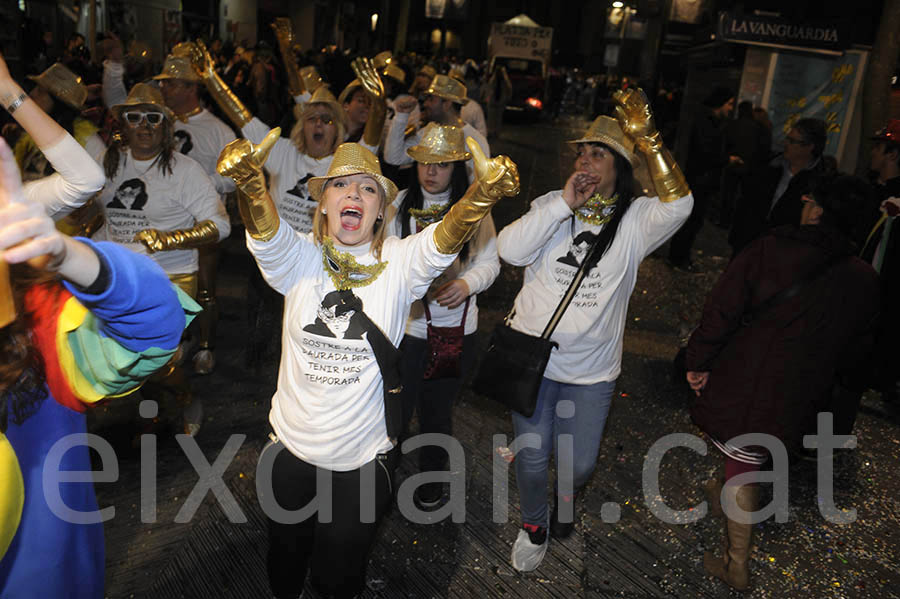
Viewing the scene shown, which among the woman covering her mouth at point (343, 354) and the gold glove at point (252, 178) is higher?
the gold glove at point (252, 178)

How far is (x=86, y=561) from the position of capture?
1771 millimetres

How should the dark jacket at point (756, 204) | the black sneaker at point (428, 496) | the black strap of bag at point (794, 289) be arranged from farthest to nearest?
the dark jacket at point (756, 204) → the black sneaker at point (428, 496) → the black strap of bag at point (794, 289)

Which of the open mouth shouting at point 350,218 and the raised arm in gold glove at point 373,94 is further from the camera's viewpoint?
the raised arm in gold glove at point 373,94

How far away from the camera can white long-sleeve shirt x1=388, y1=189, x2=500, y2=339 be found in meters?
Result: 3.41

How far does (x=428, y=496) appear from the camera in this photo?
3.79 metres

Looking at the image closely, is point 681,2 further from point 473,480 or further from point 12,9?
point 473,480

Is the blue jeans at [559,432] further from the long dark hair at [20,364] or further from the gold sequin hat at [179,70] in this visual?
the gold sequin hat at [179,70]

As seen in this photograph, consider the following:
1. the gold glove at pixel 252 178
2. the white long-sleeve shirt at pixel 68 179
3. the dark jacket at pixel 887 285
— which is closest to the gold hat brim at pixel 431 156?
the gold glove at pixel 252 178

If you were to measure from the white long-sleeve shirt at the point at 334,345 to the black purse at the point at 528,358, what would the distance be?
0.78 m

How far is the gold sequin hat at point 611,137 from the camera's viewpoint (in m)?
3.08

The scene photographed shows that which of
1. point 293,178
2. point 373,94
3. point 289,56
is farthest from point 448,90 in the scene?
point 293,178

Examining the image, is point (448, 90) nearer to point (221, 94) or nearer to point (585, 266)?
point (221, 94)

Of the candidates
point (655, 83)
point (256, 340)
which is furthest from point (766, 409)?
point (655, 83)

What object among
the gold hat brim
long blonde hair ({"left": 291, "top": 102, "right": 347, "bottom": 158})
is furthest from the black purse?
long blonde hair ({"left": 291, "top": 102, "right": 347, "bottom": 158})
